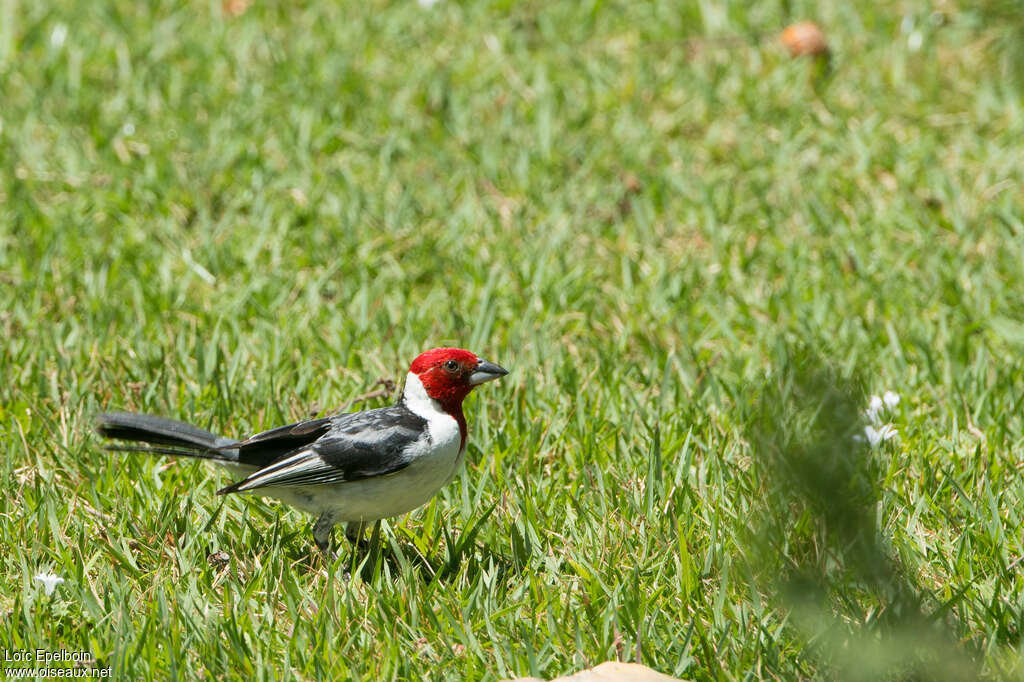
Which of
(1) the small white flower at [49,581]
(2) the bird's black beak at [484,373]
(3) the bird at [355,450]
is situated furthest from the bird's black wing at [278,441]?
(1) the small white flower at [49,581]

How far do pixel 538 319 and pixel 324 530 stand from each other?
6.15ft

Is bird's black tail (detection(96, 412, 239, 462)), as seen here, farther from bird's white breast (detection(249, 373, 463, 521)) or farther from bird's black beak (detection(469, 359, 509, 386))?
bird's black beak (detection(469, 359, 509, 386))

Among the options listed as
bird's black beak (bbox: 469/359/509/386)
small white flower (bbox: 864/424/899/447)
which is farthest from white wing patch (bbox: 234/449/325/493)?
small white flower (bbox: 864/424/899/447)

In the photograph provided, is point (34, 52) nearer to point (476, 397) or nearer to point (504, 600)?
point (476, 397)

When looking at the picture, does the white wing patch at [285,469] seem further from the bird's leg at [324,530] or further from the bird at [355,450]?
the bird's leg at [324,530]

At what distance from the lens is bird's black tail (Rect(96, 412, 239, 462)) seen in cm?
386

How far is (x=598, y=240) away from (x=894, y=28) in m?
2.75

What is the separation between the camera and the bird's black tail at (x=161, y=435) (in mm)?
3855

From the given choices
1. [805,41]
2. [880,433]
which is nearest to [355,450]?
[880,433]

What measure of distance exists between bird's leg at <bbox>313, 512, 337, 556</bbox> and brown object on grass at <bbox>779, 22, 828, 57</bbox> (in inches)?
182

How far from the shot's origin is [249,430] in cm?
444

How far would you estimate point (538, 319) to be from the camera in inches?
210

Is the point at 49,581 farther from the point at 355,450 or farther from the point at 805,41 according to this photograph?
the point at 805,41

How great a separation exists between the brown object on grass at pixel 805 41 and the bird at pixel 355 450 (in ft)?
13.3
